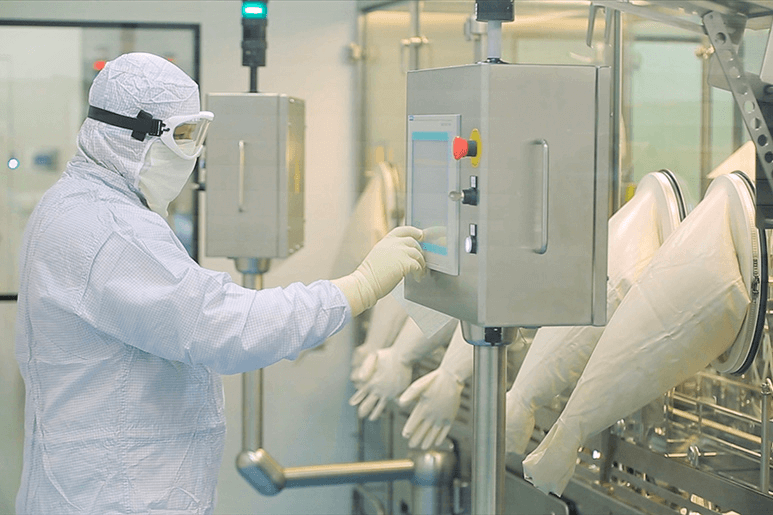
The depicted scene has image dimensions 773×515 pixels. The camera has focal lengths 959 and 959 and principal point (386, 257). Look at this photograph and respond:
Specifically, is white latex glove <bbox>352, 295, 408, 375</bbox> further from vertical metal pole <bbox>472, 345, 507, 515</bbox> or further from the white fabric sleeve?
the white fabric sleeve

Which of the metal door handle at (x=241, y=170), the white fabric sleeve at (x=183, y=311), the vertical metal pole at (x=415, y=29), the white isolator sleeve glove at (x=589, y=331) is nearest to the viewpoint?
the white fabric sleeve at (x=183, y=311)

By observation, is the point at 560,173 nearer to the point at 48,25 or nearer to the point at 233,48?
the point at 233,48

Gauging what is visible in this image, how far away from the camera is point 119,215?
1.40 m

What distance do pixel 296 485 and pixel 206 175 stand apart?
70 centimetres

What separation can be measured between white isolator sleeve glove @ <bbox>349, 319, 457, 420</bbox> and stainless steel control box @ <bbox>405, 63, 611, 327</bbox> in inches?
18.6

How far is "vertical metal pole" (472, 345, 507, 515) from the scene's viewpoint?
1.77 m

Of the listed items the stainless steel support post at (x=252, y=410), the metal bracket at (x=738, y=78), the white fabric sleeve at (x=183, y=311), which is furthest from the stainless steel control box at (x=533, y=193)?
the stainless steel support post at (x=252, y=410)

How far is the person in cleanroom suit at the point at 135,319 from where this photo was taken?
1354 millimetres

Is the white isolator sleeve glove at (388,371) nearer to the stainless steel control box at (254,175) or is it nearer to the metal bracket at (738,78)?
the stainless steel control box at (254,175)

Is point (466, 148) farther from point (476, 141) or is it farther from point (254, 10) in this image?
point (254, 10)

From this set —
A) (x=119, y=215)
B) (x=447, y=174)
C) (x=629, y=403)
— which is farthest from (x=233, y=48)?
(x=629, y=403)

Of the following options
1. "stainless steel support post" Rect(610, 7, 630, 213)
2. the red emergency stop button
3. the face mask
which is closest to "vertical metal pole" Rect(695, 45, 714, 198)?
"stainless steel support post" Rect(610, 7, 630, 213)

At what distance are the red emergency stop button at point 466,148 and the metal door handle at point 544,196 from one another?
101mm

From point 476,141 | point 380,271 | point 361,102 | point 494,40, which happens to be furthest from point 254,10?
point 380,271
